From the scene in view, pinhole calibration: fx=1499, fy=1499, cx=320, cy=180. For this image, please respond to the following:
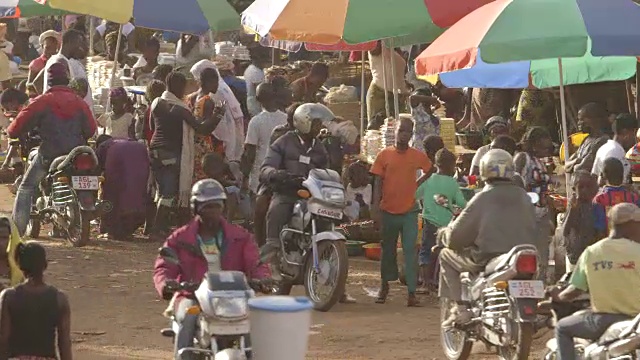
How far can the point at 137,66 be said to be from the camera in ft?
69.1

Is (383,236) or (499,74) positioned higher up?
(499,74)

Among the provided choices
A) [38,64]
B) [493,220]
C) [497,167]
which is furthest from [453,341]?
[38,64]

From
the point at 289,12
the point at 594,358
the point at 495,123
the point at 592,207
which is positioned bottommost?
the point at 594,358

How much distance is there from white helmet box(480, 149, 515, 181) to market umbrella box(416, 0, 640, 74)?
181 cm

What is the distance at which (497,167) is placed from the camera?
32.2 ft

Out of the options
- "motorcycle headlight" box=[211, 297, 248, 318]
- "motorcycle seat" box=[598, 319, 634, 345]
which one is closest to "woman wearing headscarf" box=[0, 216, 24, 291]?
"motorcycle headlight" box=[211, 297, 248, 318]

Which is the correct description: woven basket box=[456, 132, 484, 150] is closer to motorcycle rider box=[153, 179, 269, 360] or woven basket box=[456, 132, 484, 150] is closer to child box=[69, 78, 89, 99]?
child box=[69, 78, 89, 99]

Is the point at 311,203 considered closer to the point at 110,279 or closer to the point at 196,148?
the point at 110,279

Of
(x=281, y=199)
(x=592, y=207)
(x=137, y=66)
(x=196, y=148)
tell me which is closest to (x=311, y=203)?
(x=281, y=199)

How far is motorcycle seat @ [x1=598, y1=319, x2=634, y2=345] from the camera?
26.2 feet

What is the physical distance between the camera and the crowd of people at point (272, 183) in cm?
823

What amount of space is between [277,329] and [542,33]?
4858 millimetres

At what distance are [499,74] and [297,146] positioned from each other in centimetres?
485

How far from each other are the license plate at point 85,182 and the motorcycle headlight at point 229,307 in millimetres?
7696
